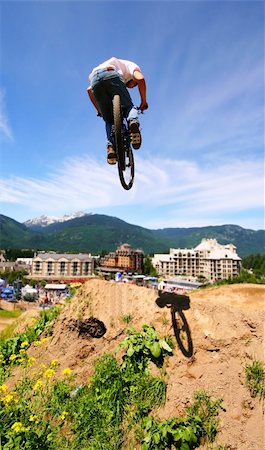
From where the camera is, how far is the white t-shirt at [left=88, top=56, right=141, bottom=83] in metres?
6.56

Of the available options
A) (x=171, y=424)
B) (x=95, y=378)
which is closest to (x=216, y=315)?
(x=171, y=424)

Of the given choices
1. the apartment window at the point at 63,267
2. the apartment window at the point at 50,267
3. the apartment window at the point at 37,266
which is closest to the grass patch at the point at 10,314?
the apartment window at the point at 50,267

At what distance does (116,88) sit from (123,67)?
663 millimetres

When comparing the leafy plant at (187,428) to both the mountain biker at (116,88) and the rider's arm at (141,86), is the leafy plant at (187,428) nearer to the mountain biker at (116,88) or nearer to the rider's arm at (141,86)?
the mountain biker at (116,88)

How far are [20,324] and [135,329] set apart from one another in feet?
22.3

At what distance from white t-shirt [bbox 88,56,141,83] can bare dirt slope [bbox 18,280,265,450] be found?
7.30 meters

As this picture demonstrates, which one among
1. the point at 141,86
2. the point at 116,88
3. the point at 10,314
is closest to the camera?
the point at 116,88

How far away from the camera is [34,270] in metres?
128

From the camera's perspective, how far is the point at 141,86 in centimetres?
706

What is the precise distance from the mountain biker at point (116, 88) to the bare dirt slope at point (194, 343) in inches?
231

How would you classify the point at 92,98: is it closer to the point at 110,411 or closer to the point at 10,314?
the point at 110,411

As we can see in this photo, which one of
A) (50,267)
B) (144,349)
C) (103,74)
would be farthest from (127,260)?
(103,74)

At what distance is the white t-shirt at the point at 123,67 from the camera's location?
6559 millimetres

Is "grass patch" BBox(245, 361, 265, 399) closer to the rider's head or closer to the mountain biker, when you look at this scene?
the mountain biker
